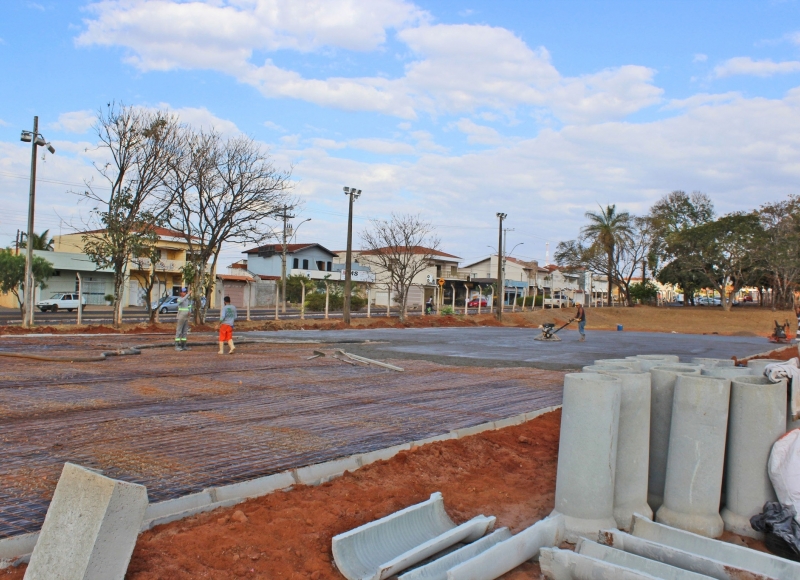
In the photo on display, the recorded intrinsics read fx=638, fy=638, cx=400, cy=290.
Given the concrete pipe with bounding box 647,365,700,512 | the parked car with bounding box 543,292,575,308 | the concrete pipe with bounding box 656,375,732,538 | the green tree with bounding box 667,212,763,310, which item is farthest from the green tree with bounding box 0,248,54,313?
the green tree with bounding box 667,212,763,310

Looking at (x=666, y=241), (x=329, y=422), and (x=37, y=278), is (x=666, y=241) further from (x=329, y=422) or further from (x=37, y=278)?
(x=329, y=422)

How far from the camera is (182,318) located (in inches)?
599

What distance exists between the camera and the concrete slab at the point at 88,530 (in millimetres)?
2949

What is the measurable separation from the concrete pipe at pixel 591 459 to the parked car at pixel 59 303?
42.3 m

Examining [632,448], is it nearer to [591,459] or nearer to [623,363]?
[591,459]

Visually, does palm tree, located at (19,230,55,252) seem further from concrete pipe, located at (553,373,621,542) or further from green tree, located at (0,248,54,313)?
concrete pipe, located at (553,373,621,542)

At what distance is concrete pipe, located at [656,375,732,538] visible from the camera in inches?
171

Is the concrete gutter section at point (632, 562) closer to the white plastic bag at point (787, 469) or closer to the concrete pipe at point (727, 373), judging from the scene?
the white plastic bag at point (787, 469)

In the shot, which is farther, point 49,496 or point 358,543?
point 49,496

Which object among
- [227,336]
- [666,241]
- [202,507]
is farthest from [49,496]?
[666,241]

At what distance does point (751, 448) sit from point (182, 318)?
13228 mm

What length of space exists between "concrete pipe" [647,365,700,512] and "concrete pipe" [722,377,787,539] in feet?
1.49

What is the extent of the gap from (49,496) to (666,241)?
62.4 metres

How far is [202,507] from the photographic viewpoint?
4.20 meters
